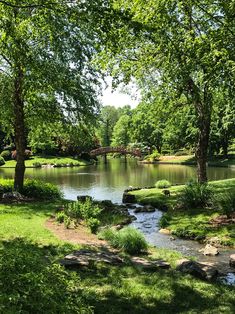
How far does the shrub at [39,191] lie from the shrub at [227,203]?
9.00 metres

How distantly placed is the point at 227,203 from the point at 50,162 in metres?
52.7

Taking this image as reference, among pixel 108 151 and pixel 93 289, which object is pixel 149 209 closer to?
pixel 93 289

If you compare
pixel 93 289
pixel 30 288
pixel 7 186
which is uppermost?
pixel 30 288

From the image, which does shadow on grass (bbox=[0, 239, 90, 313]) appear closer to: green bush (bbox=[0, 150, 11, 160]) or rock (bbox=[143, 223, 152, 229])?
rock (bbox=[143, 223, 152, 229])

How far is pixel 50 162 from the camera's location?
214ft

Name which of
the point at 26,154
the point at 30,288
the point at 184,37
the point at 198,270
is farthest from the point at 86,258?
the point at 26,154

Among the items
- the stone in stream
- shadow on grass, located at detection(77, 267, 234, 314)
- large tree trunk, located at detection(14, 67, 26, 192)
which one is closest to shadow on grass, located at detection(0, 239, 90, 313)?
shadow on grass, located at detection(77, 267, 234, 314)

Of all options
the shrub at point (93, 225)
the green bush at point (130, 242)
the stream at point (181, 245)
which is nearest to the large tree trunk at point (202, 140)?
the stream at point (181, 245)

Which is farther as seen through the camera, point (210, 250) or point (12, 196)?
point (12, 196)

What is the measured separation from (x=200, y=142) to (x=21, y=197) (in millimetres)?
10064

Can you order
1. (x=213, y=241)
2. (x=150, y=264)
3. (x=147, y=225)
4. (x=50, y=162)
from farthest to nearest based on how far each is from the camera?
1. (x=50, y=162)
2. (x=147, y=225)
3. (x=213, y=241)
4. (x=150, y=264)

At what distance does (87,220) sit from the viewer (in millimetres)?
14258

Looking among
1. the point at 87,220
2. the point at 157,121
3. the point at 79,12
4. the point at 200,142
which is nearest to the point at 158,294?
the point at 79,12

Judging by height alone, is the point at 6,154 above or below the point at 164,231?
above
